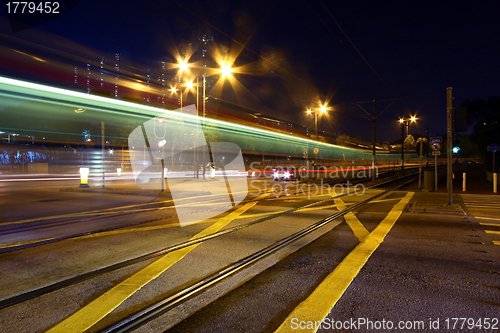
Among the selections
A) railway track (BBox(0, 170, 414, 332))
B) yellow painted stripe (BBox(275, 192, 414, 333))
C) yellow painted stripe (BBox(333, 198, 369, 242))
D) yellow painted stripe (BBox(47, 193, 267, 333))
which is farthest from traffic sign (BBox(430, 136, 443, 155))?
yellow painted stripe (BBox(47, 193, 267, 333))

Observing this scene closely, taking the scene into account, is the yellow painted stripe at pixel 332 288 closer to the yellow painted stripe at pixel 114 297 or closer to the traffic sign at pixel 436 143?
the yellow painted stripe at pixel 114 297

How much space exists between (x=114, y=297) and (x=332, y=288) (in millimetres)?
2747

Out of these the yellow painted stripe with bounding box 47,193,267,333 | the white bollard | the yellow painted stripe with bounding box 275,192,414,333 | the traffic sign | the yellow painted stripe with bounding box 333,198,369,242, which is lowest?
the yellow painted stripe with bounding box 275,192,414,333

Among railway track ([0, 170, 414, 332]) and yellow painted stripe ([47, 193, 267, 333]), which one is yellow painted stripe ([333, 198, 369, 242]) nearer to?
railway track ([0, 170, 414, 332])

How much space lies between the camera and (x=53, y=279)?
469 cm

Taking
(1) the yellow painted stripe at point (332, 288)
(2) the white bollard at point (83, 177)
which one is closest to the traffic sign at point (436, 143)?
(1) the yellow painted stripe at point (332, 288)

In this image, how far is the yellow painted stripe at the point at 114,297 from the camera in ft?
11.1

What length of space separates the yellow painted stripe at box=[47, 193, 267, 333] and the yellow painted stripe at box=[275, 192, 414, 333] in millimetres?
1947

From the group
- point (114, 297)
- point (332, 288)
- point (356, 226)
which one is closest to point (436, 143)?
point (356, 226)

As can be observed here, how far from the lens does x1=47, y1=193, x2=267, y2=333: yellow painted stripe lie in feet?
11.1

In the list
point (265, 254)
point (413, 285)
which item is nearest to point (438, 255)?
point (413, 285)

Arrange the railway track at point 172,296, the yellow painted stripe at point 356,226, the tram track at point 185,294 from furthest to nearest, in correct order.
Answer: the yellow painted stripe at point 356,226
the railway track at point 172,296
the tram track at point 185,294

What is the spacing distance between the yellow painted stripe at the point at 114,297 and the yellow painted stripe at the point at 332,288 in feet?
6.39

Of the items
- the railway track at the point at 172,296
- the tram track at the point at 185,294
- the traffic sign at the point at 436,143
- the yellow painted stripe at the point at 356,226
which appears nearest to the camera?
the tram track at the point at 185,294
